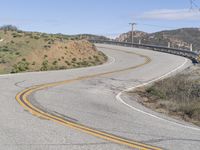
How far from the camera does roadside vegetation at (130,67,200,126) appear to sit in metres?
14.5

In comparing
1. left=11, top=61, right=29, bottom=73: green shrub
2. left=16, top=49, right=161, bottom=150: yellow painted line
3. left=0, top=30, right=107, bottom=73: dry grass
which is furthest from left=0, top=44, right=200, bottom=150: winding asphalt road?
left=0, top=30, right=107, bottom=73: dry grass

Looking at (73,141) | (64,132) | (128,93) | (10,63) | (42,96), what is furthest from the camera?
(10,63)

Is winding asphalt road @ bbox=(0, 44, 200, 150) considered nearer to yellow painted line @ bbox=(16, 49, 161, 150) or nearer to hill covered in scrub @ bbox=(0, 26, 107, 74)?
yellow painted line @ bbox=(16, 49, 161, 150)

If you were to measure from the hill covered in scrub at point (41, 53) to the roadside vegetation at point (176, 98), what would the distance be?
56.3 feet

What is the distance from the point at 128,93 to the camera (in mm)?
20156

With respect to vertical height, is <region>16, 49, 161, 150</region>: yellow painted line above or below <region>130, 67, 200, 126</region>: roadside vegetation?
above

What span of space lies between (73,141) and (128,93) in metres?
11.0

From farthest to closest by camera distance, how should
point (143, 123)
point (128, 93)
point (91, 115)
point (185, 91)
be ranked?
point (128, 93) < point (185, 91) < point (91, 115) < point (143, 123)

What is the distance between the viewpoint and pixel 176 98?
1766cm

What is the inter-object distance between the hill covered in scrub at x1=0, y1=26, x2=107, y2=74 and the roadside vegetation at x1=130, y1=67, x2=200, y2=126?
1717 centimetres

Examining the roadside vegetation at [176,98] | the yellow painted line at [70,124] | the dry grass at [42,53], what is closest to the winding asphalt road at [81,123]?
the yellow painted line at [70,124]

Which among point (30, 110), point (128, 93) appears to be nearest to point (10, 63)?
point (128, 93)

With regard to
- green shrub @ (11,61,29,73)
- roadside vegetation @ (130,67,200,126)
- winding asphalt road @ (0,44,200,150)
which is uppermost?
winding asphalt road @ (0,44,200,150)

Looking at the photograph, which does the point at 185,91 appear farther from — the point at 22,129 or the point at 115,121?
the point at 22,129
